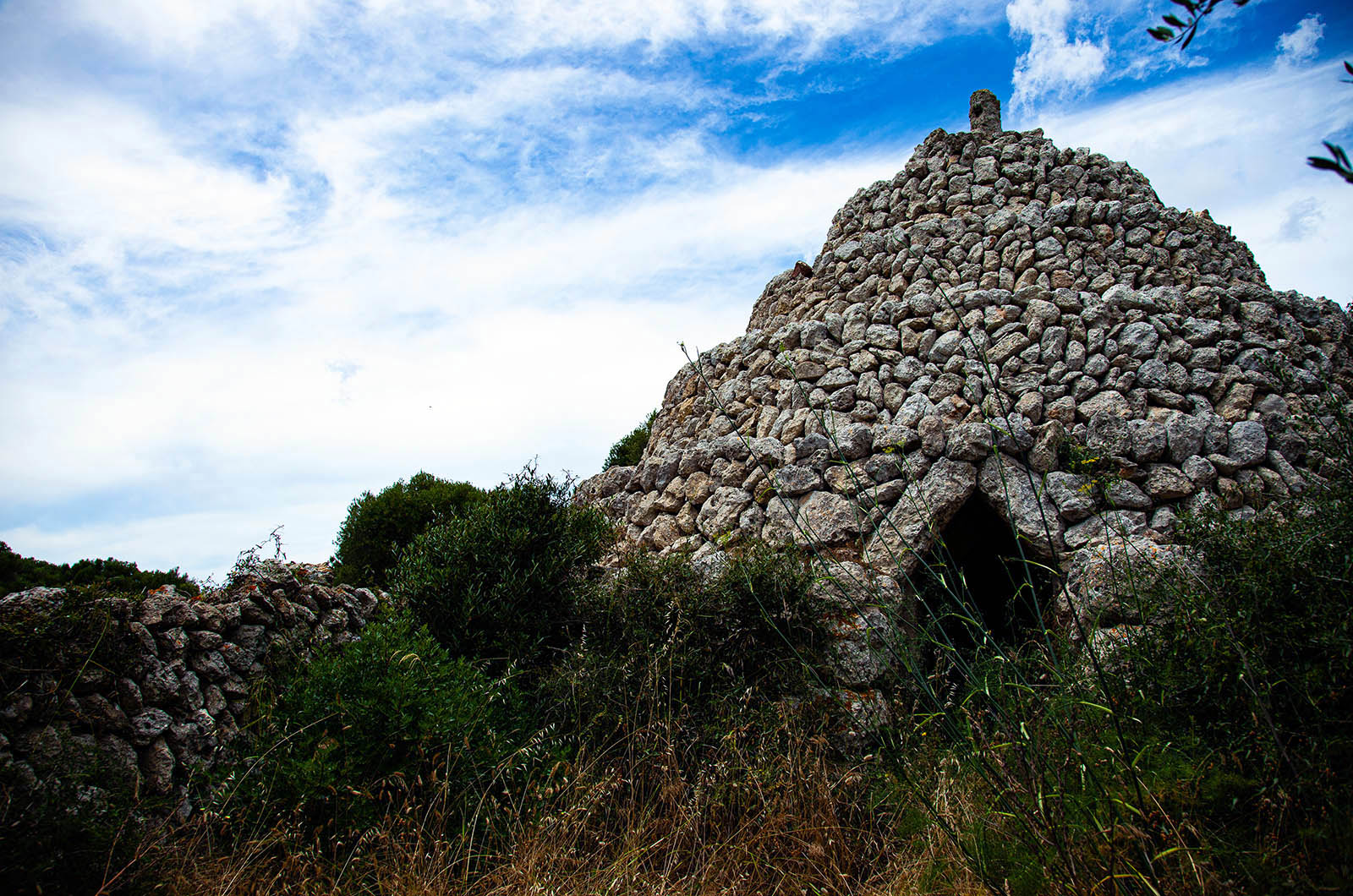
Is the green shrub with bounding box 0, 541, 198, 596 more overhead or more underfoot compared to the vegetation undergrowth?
more overhead

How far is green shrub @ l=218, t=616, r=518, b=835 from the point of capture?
12.1 ft

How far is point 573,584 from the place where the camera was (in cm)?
590

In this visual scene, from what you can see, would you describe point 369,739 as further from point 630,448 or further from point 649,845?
point 630,448

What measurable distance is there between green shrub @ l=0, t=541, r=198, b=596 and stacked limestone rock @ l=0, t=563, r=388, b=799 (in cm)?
203

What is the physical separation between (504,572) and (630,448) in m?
7.87

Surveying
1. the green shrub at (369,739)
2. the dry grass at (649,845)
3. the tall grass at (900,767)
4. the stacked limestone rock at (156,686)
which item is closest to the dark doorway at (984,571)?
the tall grass at (900,767)

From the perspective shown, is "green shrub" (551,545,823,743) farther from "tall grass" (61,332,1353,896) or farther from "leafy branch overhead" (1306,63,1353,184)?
"leafy branch overhead" (1306,63,1353,184)

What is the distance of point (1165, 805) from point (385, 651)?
379 centimetres

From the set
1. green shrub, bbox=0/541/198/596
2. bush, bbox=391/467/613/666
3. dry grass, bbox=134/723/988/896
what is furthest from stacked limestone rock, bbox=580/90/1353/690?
green shrub, bbox=0/541/198/596

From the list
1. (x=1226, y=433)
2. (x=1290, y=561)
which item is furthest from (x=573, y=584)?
(x=1226, y=433)

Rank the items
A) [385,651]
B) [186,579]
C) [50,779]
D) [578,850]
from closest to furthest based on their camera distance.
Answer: [50,779] → [578,850] → [385,651] → [186,579]

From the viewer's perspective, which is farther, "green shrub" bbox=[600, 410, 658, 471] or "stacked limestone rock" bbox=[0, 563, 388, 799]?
"green shrub" bbox=[600, 410, 658, 471]

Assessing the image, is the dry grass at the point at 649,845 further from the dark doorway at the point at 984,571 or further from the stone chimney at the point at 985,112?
the stone chimney at the point at 985,112

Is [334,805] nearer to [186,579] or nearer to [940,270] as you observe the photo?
[186,579]
